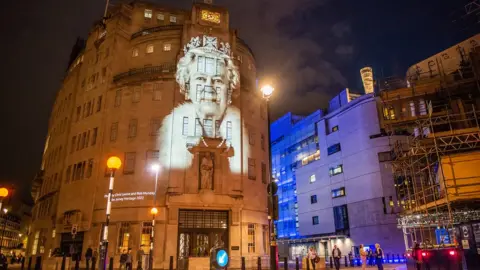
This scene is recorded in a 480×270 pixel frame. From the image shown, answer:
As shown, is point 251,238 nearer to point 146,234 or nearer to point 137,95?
point 146,234

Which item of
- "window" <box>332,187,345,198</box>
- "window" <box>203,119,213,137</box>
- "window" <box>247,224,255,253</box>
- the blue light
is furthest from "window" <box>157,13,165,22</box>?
the blue light

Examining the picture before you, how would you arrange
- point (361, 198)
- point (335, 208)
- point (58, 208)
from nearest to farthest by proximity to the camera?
point (58, 208) < point (361, 198) < point (335, 208)

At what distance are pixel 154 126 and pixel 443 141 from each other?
25.3 metres

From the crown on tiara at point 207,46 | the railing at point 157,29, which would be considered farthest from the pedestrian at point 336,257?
the railing at point 157,29

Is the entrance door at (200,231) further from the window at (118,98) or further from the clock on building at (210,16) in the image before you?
the clock on building at (210,16)

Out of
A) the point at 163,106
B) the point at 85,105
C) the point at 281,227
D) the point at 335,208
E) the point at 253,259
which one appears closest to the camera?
the point at 253,259

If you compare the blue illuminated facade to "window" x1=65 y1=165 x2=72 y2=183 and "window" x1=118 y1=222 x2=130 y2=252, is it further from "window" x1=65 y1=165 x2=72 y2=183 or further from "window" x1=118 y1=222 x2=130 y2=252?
"window" x1=65 y1=165 x2=72 y2=183

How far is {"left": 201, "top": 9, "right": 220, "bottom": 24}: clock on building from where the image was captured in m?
38.2

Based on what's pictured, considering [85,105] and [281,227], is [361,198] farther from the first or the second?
[85,105]

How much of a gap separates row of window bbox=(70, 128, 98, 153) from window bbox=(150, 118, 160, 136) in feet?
22.9

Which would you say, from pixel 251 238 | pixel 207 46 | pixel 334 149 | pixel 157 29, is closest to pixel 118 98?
pixel 157 29

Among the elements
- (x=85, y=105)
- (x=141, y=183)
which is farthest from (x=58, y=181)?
(x=141, y=183)

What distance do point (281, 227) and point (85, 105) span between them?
49.4m

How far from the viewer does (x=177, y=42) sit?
125 ft
